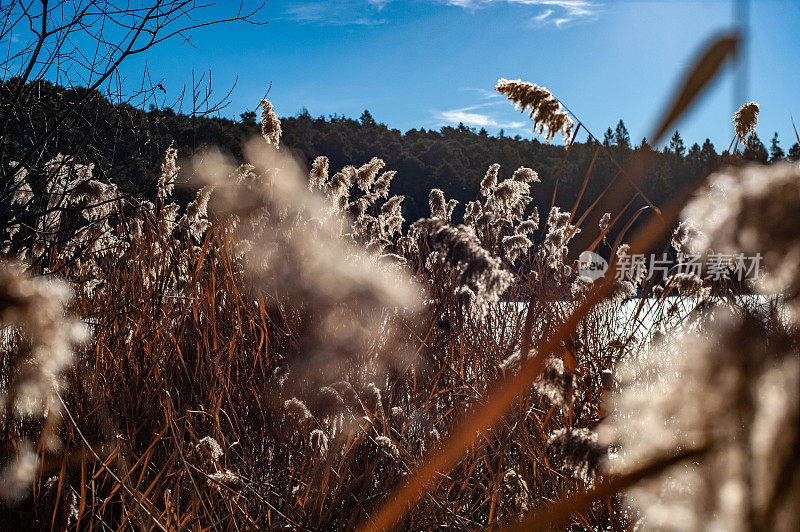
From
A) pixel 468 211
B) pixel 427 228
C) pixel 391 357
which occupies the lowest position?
pixel 391 357

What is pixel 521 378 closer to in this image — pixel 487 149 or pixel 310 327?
pixel 310 327

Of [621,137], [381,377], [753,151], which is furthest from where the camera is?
[621,137]

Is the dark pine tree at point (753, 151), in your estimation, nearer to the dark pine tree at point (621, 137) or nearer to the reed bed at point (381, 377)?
the reed bed at point (381, 377)

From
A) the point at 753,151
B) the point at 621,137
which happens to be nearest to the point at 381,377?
the point at 753,151

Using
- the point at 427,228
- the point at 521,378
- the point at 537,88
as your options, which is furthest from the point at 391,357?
the point at 521,378

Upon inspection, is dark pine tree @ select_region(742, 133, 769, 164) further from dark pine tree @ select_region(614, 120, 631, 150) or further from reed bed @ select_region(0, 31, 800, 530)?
dark pine tree @ select_region(614, 120, 631, 150)

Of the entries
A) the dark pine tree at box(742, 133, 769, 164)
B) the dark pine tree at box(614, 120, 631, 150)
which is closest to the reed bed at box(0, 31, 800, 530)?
the dark pine tree at box(742, 133, 769, 164)

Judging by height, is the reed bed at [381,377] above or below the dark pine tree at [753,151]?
below

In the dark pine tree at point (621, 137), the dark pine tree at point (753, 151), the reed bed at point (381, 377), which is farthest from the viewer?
the dark pine tree at point (621, 137)

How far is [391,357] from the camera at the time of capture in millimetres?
2607

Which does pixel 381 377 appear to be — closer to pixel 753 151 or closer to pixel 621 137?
pixel 753 151

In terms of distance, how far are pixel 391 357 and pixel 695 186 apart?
6.49 feet

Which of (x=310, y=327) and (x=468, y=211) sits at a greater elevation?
(x=468, y=211)

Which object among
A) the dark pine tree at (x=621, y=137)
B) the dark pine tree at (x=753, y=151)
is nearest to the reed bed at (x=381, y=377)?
the dark pine tree at (x=753, y=151)
